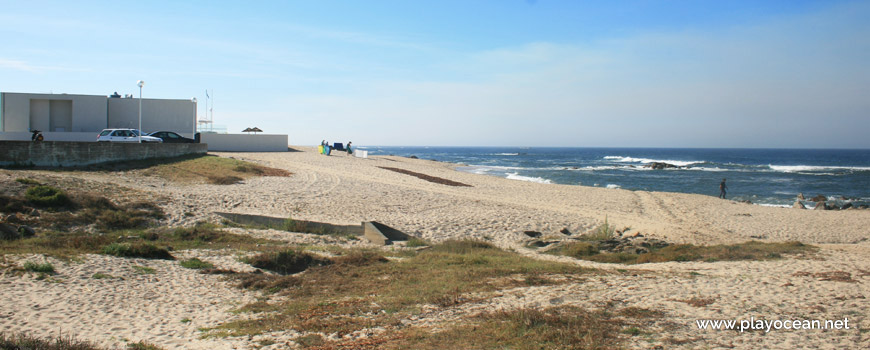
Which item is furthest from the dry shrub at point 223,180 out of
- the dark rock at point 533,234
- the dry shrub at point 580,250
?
the dry shrub at point 580,250

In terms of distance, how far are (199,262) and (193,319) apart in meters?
3.54

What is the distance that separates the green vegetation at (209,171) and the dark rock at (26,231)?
9379mm

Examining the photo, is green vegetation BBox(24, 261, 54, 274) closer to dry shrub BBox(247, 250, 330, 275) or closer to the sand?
the sand

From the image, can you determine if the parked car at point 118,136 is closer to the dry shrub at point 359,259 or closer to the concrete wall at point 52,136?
the concrete wall at point 52,136

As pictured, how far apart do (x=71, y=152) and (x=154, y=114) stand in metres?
17.9

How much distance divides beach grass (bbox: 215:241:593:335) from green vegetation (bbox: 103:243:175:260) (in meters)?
2.35

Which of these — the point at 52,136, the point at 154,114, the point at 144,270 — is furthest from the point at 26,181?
the point at 154,114

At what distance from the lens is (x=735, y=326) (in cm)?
661

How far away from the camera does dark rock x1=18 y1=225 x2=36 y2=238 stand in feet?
40.4

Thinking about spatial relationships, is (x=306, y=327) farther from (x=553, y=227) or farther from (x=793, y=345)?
(x=553, y=227)

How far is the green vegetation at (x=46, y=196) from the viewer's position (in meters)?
14.7

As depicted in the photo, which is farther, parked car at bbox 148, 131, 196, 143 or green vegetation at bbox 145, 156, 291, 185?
parked car at bbox 148, 131, 196, 143

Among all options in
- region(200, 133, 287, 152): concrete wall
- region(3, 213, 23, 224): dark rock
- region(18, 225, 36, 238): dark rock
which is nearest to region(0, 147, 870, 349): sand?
region(18, 225, 36, 238): dark rock

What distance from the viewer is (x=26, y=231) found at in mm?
12438
